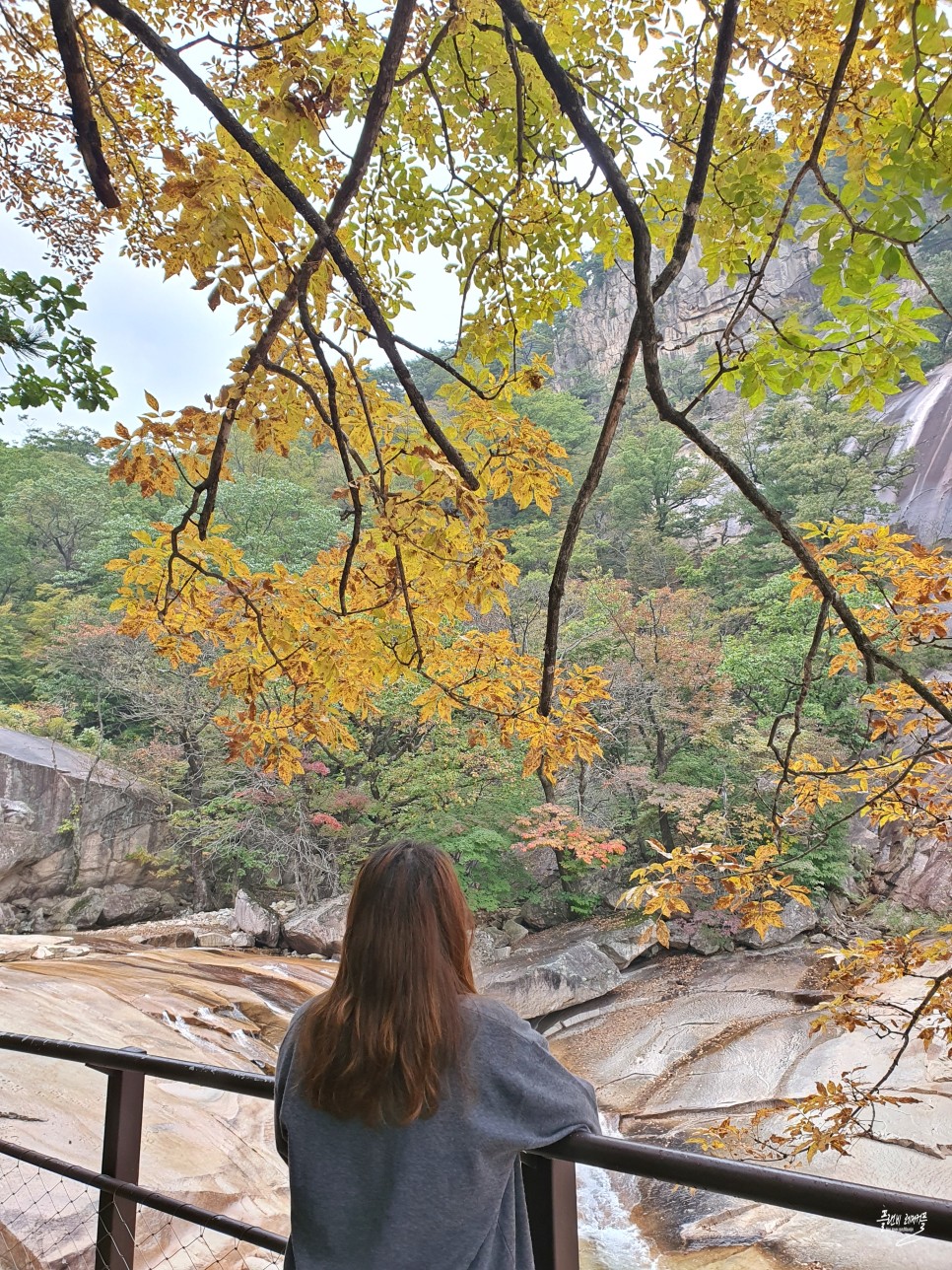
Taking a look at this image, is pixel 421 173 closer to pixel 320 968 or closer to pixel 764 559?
pixel 320 968

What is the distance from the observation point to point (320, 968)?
822 cm

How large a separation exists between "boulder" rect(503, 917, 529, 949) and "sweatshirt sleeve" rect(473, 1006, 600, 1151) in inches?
369

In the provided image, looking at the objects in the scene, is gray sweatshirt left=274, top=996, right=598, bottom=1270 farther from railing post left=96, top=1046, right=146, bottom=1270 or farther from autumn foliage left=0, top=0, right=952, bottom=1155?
autumn foliage left=0, top=0, right=952, bottom=1155

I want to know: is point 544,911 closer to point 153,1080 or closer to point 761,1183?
point 153,1080

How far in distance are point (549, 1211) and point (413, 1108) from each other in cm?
24

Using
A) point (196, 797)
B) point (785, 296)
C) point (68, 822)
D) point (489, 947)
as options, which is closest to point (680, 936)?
point (489, 947)

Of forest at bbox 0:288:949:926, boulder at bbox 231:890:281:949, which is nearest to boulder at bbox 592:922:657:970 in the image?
forest at bbox 0:288:949:926

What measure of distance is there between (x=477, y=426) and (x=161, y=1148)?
379 centimetres

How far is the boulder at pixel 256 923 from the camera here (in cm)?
945

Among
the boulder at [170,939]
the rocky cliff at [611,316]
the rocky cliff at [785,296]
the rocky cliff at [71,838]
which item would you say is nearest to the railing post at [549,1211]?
the boulder at [170,939]

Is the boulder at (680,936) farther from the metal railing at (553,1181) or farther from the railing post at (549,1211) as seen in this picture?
the railing post at (549,1211)

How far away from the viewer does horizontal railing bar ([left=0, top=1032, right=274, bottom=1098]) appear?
3.63 feet

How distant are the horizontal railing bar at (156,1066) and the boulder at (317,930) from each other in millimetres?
7771

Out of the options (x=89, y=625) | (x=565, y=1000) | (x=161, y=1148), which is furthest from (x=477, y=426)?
(x=89, y=625)
